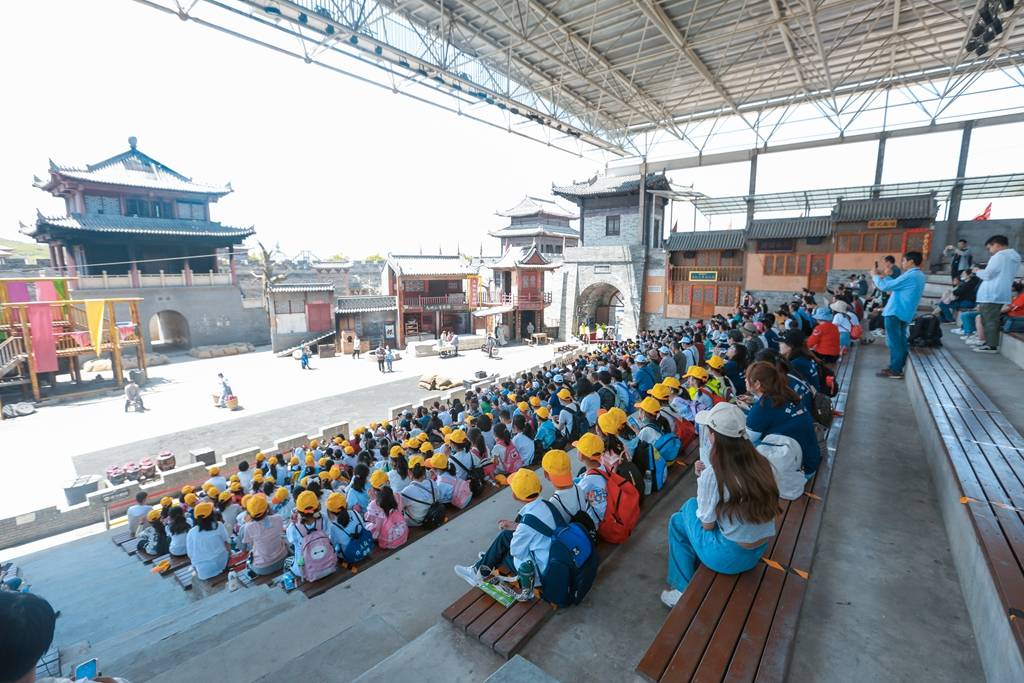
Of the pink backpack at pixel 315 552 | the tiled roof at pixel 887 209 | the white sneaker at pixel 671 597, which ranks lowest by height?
the pink backpack at pixel 315 552

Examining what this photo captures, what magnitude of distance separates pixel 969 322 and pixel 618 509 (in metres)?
8.97

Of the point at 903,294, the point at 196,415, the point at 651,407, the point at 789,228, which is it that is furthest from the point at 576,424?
the point at 789,228

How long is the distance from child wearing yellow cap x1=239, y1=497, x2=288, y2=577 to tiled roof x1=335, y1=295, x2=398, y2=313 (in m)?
21.4

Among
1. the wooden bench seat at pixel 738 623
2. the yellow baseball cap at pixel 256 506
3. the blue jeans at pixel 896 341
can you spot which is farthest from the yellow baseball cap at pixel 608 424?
the blue jeans at pixel 896 341

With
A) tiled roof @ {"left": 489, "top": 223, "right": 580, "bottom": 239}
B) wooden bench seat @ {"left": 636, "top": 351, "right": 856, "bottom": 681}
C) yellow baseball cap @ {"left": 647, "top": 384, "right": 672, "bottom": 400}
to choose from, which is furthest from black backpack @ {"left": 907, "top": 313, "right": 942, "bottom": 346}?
tiled roof @ {"left": 489, "top": 223, "right": 580, "bottom": 239}

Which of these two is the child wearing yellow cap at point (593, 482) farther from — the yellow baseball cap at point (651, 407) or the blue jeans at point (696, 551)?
the yellow baseball cap at point (651, 407)

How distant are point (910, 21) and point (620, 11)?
8.25 m

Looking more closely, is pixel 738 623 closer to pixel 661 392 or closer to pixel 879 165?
pixel 661 392

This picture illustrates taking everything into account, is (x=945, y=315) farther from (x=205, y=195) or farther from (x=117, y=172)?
(x=117, y=172)

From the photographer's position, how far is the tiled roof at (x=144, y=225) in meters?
22.0

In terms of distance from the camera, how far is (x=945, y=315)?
30.1 ft

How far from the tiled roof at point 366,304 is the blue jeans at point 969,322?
935 inches

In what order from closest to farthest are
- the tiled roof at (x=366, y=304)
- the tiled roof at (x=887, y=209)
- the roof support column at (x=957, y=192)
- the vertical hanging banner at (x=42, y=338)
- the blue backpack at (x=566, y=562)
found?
the blue backpack at (x=566, y=562) < the tiled roof at (x=887, y=209) < the vertical hanging banner at (x=42, y=338) < the roof support column at (x=957, y=192) < the tiled roof at (x=366, y=304)

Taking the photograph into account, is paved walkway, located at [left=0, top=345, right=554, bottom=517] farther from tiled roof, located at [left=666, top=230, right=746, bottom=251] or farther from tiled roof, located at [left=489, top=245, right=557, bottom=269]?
tiled roof, located at [left=666, top=230, right=746, bottom=251]
